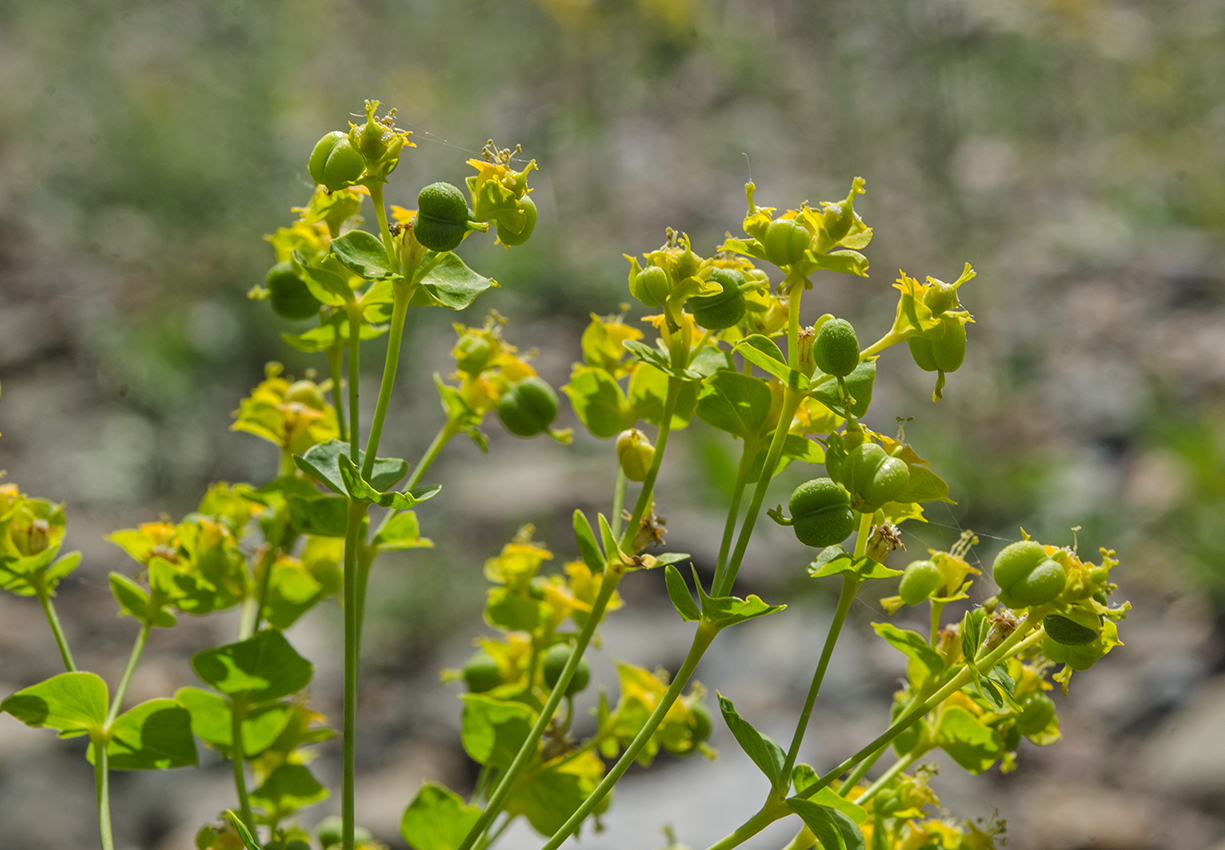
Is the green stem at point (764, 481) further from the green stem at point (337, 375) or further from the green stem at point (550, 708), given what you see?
the green stem at point (337, 375)

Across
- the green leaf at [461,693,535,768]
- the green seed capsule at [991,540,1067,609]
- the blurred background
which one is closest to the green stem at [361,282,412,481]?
the green leaf at [461,693,535,768]

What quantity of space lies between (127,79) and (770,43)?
402cm

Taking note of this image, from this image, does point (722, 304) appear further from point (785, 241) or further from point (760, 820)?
point (760, 820)

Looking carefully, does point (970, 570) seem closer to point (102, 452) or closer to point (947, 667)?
point (947, 667)

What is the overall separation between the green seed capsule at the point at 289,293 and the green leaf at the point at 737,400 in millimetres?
273

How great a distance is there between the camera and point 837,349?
51 centimetres

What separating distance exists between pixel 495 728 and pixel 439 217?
362 millimetres

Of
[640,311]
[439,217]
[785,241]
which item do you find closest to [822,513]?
[785,241]

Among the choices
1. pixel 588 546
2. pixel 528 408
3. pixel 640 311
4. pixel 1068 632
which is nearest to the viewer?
pixel 1068 632

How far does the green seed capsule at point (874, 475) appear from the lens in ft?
1.66

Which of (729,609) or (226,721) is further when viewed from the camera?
(226,721)

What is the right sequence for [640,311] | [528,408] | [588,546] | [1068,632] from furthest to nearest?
1. [640,311]
2. [528,408]
3. [588,546]
4. [1068,632]

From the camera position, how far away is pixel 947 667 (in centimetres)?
59

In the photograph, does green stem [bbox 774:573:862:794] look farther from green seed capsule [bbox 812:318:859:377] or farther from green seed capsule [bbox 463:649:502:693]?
green seed capsule [bbox 463:649:502:693]
